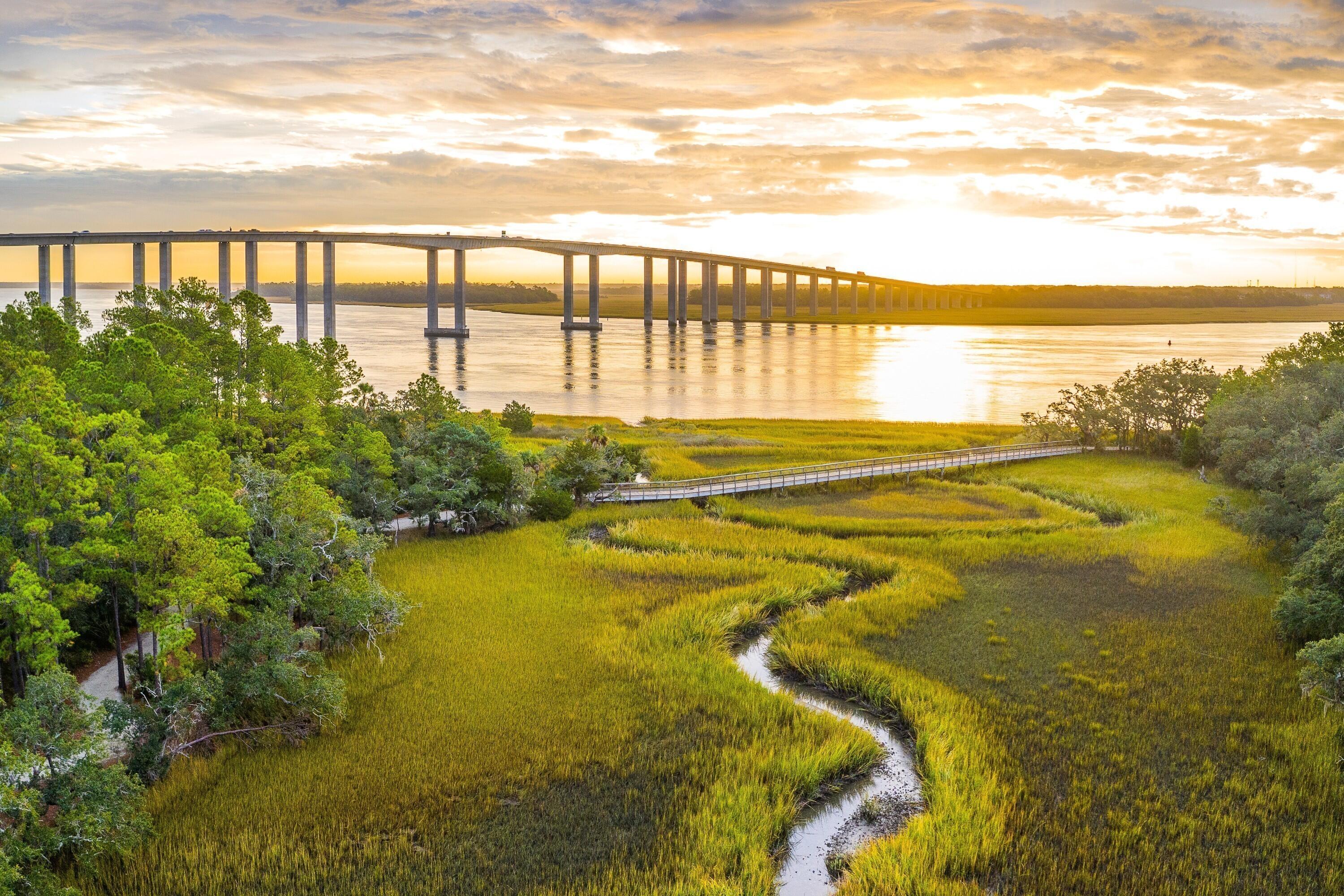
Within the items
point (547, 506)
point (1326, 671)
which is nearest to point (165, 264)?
point (547, 506)

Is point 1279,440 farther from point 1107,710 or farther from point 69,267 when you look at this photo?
point 69,267

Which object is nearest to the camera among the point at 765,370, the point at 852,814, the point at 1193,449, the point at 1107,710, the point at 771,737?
the point at 852,814

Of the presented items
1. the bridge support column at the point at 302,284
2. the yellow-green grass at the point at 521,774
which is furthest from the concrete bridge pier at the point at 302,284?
the yellow-green grass at the point at 521,774

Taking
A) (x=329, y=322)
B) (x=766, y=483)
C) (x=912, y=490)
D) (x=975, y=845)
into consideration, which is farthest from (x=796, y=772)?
(x=329, y=322)

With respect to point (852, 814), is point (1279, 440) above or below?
above

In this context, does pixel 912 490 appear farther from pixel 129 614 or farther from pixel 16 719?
pixel 16 719

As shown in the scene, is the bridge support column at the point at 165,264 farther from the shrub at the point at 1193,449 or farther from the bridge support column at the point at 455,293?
the shrub at the point at 1193,449
